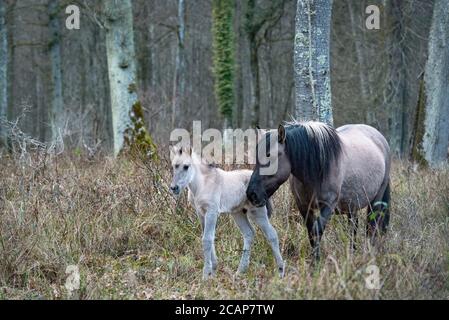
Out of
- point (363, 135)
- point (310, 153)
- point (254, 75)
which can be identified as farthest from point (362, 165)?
point (254, 75)

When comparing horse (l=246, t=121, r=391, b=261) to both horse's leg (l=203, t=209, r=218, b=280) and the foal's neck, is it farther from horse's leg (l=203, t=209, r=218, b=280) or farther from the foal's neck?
the foal's neck

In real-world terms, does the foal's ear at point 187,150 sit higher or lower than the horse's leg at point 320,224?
higher

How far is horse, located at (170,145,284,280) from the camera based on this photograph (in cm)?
606

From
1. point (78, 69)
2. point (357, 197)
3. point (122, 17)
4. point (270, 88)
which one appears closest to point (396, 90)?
point (270, 88)

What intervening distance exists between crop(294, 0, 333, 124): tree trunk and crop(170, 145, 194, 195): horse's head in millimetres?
2461

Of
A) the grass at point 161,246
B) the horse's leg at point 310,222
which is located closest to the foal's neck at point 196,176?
the grass at point 161,246

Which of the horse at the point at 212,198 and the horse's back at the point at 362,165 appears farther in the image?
the horse's back at the point at 362,165

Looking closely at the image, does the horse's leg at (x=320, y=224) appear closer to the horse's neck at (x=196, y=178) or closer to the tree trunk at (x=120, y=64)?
the horse's neck at (x=196, y=178)

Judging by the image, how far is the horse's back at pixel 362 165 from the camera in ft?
21.5

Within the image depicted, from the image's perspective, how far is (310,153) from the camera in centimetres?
608

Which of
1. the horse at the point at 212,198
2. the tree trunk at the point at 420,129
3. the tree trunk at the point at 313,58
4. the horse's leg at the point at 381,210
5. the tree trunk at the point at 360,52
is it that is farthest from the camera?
the tree trunk at the point at 360,52

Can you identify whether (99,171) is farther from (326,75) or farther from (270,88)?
(270,88)

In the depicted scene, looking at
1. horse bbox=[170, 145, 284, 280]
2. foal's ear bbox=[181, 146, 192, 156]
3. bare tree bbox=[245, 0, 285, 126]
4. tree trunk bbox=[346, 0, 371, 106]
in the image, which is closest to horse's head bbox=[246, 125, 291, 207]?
horse bbox=[170, 145, 284, 280]

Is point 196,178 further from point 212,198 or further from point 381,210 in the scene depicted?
point 381,210
